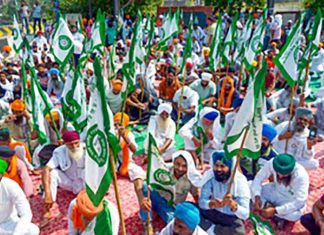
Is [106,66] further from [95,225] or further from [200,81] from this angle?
[95,225]

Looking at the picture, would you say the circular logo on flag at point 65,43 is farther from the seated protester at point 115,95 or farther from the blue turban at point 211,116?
the blue turban at point 211,116

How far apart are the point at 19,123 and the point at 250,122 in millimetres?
3684

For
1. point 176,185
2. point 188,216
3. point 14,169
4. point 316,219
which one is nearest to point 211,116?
point 176,185

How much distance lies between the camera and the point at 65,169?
492 centimetres

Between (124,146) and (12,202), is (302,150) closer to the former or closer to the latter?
(124,146)

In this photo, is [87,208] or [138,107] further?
[138,107]

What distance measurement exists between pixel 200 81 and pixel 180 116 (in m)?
0.91

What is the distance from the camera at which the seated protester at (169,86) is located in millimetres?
8172

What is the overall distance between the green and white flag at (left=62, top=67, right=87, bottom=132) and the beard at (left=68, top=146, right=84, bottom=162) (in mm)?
971

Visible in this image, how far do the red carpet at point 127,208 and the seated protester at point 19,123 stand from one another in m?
0.67

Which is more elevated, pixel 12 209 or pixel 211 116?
pixel 211 116

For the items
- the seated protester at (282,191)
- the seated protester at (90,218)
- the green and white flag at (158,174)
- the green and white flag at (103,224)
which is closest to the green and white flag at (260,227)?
the seated protester at (282,191)

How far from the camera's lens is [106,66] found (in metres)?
9.01

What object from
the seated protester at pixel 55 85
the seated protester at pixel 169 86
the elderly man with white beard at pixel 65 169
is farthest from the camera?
the seated protester at pixel 55 85
